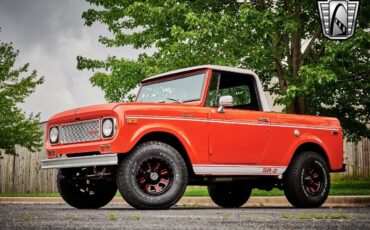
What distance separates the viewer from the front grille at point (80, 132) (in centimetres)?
853

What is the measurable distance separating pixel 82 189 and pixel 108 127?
65.5 inches

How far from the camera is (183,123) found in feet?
28.4

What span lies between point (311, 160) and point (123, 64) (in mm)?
7737

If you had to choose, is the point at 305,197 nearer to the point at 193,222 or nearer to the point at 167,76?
the point at 167,76

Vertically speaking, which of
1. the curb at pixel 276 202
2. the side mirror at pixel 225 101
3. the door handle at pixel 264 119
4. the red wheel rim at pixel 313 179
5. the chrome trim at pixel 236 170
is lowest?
the curb at pixel 276 202

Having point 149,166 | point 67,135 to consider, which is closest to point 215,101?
point 149,166

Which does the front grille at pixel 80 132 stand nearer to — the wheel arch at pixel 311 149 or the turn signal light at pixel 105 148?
the turn signal light at pixel 105 148

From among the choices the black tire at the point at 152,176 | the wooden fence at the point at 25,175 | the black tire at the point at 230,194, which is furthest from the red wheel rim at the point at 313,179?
the wooden fence at the point at 25,175

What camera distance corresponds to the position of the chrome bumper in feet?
26.0

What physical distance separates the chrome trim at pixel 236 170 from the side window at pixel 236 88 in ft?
3.43

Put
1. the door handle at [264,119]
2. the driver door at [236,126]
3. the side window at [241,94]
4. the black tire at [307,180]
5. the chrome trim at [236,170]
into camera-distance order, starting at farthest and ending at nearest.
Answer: the side window at [241,94], the black tire at [307,180], the door handle at [264,119], the driver door at [236,126], the chrome trim at [236,170]

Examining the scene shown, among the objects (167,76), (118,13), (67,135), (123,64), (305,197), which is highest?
(118,13)

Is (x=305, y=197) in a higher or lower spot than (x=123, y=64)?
lower

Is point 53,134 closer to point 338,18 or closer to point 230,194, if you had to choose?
point 230,194
